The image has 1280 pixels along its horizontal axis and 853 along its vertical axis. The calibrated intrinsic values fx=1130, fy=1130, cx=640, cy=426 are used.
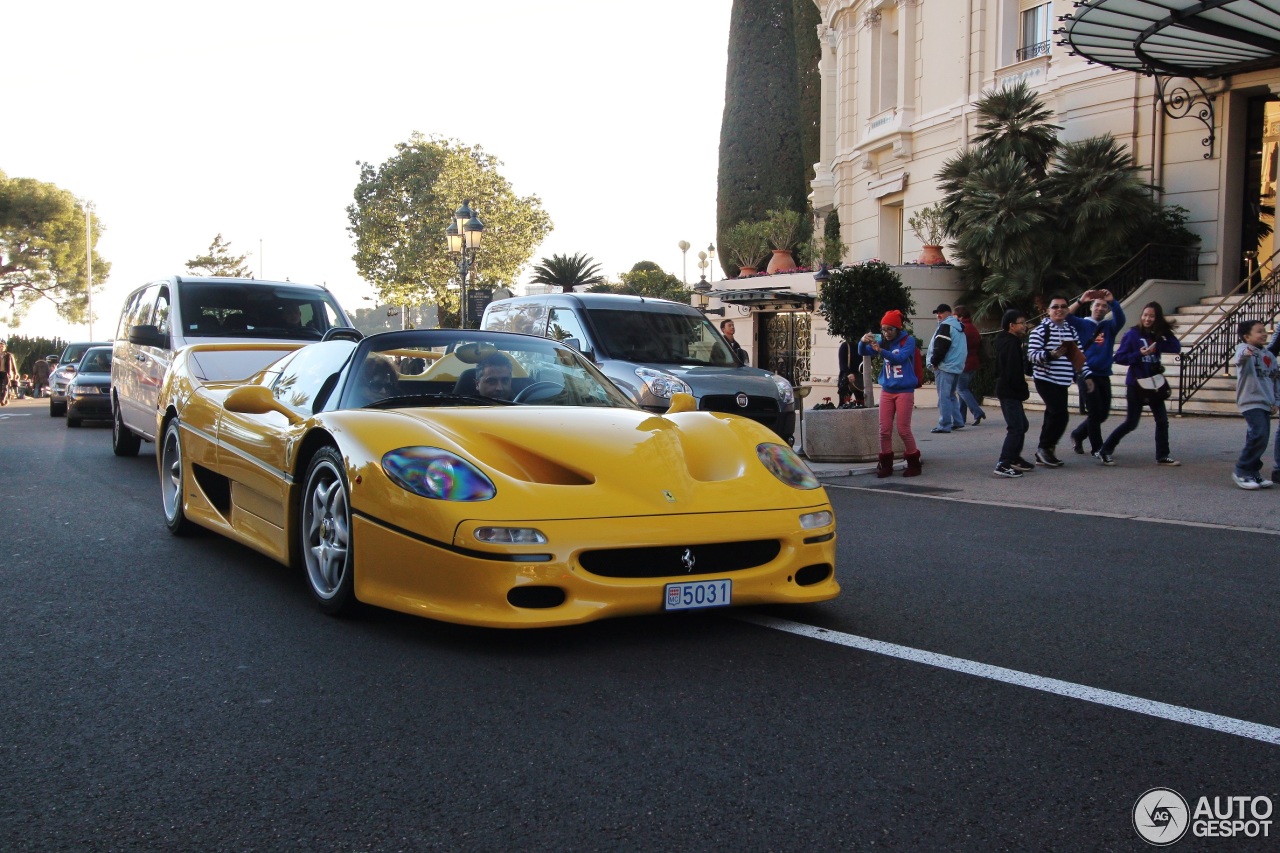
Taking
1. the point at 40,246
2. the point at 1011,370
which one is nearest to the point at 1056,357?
the point at 1011,370

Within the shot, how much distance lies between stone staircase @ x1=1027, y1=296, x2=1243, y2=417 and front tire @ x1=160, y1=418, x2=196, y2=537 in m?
12.2

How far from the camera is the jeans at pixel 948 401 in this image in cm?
1586

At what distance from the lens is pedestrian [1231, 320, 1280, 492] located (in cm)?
941

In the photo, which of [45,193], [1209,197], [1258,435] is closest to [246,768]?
[1258,435]

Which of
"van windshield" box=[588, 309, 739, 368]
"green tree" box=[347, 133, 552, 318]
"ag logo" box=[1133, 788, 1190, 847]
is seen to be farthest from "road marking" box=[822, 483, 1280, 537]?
"green tree" box=[347, 133, 552, 318]

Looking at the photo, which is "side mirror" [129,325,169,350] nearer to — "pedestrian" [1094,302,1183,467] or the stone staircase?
"pedestrian" [1094,302,1183,467]

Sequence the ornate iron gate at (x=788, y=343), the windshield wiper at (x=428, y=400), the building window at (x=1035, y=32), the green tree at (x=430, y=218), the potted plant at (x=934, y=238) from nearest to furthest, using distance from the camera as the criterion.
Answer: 1. the windshield wiper at (x=428, y=400)
2. the potted plant at (x=934, y=238)
3. the building window at (x=1035, y=32)
4. the ornate iron gate at (x=788, y=343)
5. the green tree at (x=430, y=218)

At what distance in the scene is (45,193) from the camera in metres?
67.9

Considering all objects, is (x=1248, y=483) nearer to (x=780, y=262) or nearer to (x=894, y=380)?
(x=894, y=380)

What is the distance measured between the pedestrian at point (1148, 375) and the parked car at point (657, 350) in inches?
131

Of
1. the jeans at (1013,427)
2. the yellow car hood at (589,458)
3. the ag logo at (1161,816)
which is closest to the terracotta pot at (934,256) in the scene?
the jeans at (1013,427)

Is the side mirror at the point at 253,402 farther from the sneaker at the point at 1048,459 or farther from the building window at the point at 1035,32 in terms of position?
the building window at the point at 1035,32

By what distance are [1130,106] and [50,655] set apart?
21803mm

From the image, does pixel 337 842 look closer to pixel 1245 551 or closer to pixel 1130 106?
pixel 1245 551
